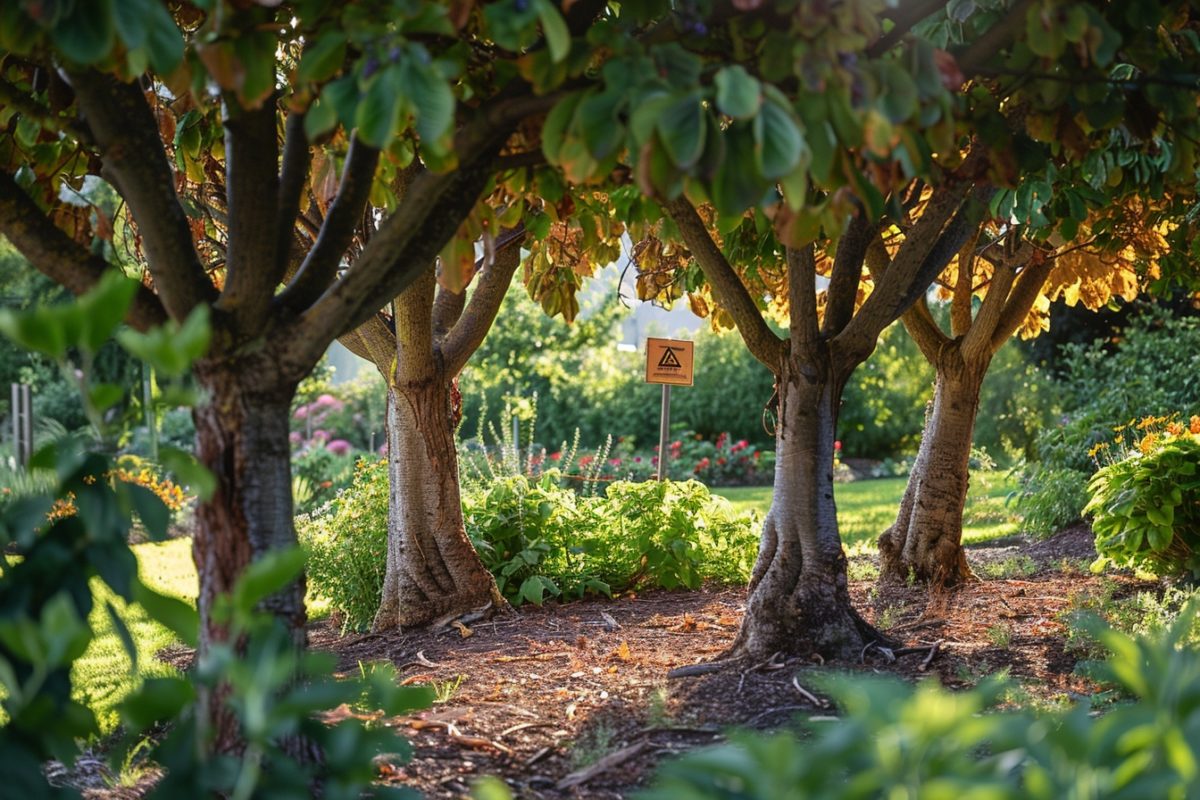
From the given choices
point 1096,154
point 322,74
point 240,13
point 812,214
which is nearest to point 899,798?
point 812,214

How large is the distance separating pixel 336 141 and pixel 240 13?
2.96 ft

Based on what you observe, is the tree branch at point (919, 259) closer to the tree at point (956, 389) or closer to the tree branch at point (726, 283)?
the tree branch at point (726, 283)

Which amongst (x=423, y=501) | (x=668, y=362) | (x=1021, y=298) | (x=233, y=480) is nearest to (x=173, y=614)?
(x=233, y=480)

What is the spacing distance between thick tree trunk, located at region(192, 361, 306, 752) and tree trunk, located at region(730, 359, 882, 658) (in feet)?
7.32

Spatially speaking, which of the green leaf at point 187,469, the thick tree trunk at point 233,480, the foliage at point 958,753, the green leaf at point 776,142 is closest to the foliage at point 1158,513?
the foliage at point 958,753

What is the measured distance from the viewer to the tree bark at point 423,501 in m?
5.53

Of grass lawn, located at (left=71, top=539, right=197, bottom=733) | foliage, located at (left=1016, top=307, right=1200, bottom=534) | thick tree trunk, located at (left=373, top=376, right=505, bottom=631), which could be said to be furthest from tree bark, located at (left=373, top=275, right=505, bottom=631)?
foliage, located at (left=1016, top=307, right=1200, bottom=534)

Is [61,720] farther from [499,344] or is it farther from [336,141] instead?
[499,344]

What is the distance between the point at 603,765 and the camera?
296 centimetres

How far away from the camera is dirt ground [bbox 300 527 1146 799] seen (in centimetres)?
305

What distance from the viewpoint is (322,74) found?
6.79 ft

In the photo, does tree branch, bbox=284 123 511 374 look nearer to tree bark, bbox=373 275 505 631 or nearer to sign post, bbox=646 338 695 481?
tree bark, bbox=373 275 505 631

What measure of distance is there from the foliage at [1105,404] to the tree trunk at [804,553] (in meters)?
4.59

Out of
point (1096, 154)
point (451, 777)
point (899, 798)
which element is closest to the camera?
point (899, 798)
